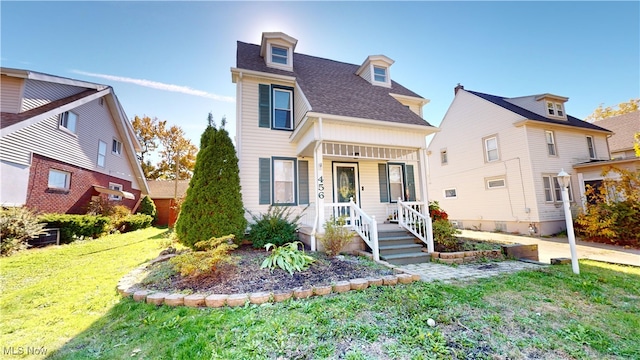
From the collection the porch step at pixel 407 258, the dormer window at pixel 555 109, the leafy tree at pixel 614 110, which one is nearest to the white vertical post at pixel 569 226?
the porch step at pixel 407 258

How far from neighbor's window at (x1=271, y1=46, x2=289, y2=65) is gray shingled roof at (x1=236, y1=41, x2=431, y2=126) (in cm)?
47

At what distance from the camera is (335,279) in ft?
14.6

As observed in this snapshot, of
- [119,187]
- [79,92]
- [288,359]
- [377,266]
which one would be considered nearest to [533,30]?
[377,266]

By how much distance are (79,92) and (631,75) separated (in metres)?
30.1

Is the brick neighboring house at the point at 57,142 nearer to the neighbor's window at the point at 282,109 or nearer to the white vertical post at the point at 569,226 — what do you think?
the neighbor's window at the point at 282,109

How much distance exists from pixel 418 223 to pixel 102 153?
17142 millimetres

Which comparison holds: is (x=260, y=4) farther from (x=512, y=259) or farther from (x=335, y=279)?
(x=512, y=259)

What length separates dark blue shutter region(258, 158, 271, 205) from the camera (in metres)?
8.29

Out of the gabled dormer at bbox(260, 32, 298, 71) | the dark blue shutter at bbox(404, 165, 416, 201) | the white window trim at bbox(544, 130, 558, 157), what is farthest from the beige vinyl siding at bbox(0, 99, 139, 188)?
the white window trim at bbox(544, 130, 558, 157)

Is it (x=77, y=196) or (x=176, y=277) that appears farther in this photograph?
(x=77, y=196)

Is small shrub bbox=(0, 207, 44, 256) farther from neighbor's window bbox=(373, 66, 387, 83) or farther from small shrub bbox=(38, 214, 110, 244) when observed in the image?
neighbor's window bbox=(373, 66, 387, 83)

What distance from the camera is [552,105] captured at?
14852 mm

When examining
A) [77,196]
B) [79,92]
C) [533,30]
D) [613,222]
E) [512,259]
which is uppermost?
[533,30]

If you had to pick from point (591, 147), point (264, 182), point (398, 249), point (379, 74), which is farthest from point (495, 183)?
point (264, 182)
